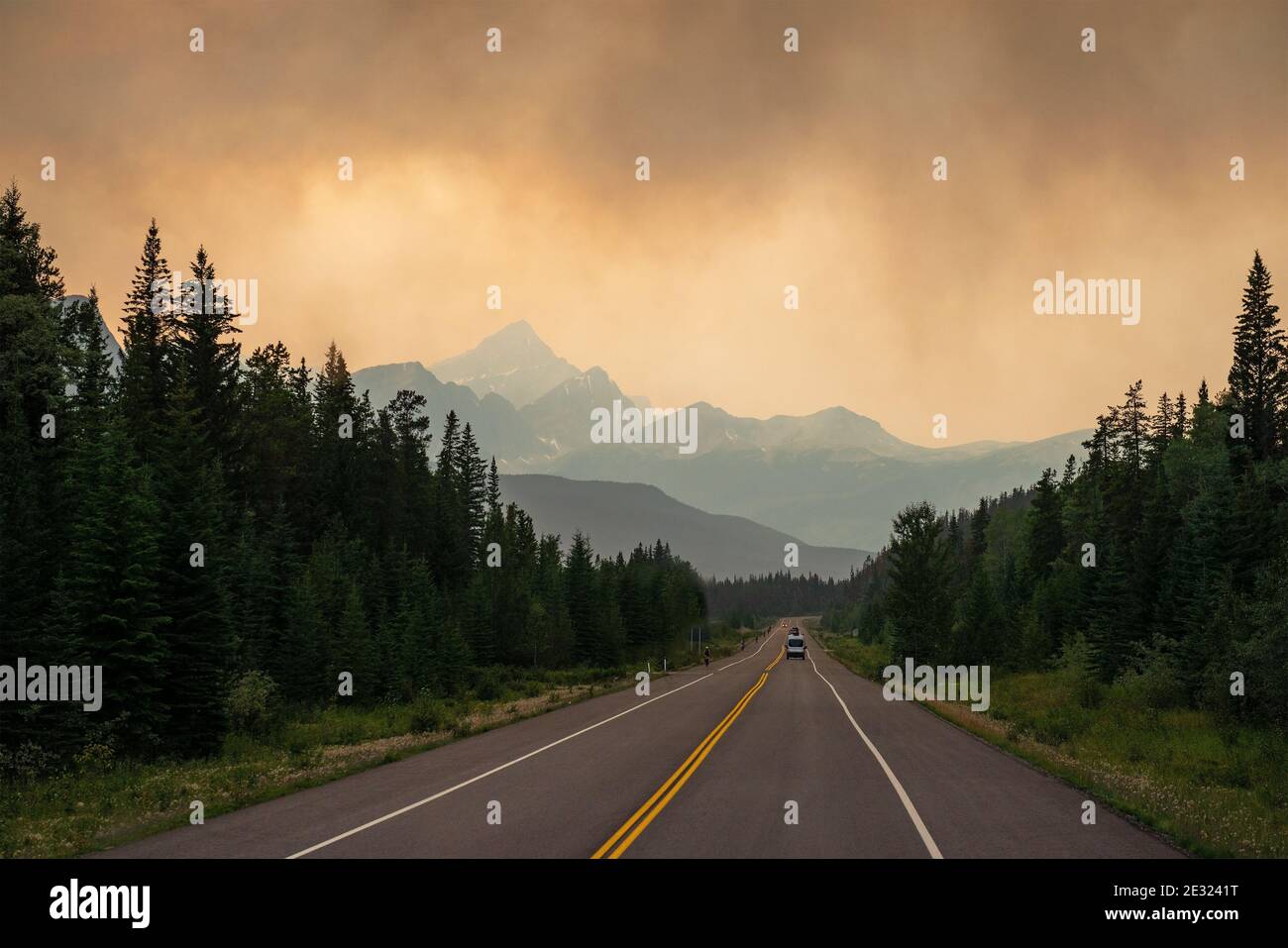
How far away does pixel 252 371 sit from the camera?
214 ft

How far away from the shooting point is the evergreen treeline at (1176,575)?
30469mm

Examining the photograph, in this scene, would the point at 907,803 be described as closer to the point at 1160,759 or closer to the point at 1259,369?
the point at 1160,759

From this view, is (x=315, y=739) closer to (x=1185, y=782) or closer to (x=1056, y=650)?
(x=1185, y=782)

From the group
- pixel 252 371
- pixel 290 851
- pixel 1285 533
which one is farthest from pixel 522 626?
pixel 290 851

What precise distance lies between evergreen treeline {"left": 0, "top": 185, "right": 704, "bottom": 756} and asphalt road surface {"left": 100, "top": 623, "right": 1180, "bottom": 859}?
9459 mm

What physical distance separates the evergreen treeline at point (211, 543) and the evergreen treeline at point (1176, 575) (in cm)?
2881

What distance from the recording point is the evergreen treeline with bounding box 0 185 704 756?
22812 millimetres

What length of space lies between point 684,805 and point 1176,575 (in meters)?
39.2

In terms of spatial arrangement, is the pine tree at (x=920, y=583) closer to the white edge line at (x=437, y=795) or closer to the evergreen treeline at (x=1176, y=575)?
the evergreen treeline at (x=1176, y=575)

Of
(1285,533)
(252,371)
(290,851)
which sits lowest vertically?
(290,851)

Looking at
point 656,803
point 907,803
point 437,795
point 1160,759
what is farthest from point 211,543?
point 1160,759

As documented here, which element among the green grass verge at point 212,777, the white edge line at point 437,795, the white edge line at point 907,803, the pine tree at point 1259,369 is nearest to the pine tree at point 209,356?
the green grass verge at point 212,777

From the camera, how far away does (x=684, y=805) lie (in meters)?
13.8
